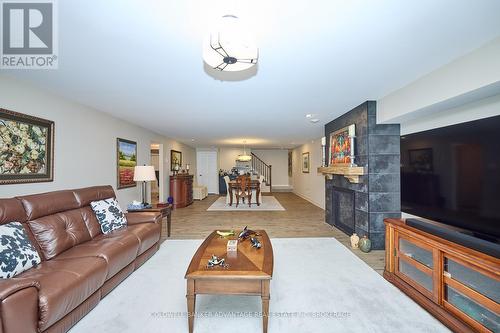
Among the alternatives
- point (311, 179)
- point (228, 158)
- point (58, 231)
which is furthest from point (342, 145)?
point (228, 158)

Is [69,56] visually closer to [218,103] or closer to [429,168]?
[218,103]

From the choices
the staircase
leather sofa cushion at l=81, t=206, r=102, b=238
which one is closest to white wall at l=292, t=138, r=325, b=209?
the staircase

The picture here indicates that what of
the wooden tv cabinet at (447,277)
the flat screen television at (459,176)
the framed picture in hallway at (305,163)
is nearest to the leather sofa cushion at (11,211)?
the wooden tv cabinet at (447,277)

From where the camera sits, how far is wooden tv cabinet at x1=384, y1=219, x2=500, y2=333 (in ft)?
5.06

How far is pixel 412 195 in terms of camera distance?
2.50 m

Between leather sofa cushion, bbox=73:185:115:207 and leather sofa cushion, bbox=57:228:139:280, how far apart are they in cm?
55

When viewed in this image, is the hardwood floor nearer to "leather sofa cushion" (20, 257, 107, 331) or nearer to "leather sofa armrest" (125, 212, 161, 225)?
"leather sofa armrest" (125, 212, 161, 225)

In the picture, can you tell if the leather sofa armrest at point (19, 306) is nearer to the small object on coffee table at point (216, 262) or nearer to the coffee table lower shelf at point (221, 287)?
the coffee table lower shelf at point (221, 287)

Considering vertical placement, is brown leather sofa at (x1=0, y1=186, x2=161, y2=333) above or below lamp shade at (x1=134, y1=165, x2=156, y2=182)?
below

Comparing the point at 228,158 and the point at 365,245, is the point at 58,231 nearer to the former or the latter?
the point at 365,245

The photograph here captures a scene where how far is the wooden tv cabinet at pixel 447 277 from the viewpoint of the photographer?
154cm

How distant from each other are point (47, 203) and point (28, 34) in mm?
1648

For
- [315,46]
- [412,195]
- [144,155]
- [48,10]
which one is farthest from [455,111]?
[144,155]

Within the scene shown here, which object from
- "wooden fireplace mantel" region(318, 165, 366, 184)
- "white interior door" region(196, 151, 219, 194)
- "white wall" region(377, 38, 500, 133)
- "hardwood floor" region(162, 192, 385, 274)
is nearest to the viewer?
"white wall" region(377, 38, 500, 133)
